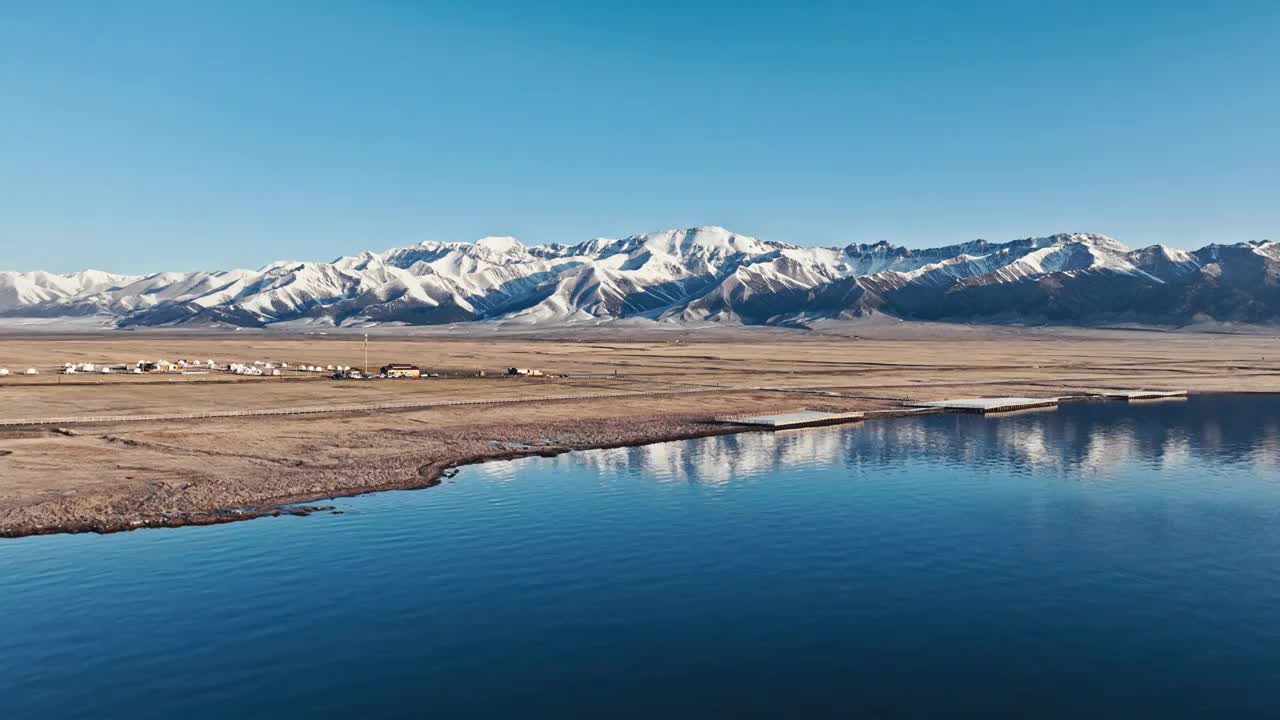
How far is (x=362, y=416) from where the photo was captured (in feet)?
243

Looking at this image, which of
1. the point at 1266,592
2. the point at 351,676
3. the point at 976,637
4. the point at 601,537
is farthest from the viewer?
the point at 601,537

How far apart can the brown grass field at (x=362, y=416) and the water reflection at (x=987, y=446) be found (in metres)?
6.08

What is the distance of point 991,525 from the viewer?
3897cm

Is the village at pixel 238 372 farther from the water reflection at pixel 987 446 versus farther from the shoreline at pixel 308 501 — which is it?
the water reflection at pixel 987 446

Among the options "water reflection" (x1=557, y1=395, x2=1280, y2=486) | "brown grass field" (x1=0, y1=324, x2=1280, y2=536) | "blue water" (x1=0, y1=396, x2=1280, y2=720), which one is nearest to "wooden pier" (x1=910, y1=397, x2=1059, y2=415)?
"water reflection" (x1=557, y1=395, x2=1280, y2=486)

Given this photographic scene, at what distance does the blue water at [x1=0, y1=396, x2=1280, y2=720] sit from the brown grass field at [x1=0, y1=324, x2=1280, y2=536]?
17.0ft

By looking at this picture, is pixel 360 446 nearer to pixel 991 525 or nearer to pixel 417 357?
pixel 991 525

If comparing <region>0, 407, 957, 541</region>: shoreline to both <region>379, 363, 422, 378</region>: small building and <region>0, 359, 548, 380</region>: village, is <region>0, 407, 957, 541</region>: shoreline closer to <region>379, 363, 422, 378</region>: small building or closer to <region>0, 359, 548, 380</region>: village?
<region>0, 359, 548, 380</region>: village

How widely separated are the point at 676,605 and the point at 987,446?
40.2 m

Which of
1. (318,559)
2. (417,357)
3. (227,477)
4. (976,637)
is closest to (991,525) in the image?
(976,637)

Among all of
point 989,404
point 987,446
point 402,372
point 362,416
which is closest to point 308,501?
point 362,416

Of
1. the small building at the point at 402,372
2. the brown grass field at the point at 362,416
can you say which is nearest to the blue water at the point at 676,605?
the brown grass field at the point at 362,416

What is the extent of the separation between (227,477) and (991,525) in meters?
35.3

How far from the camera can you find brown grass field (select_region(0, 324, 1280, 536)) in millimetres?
43594
